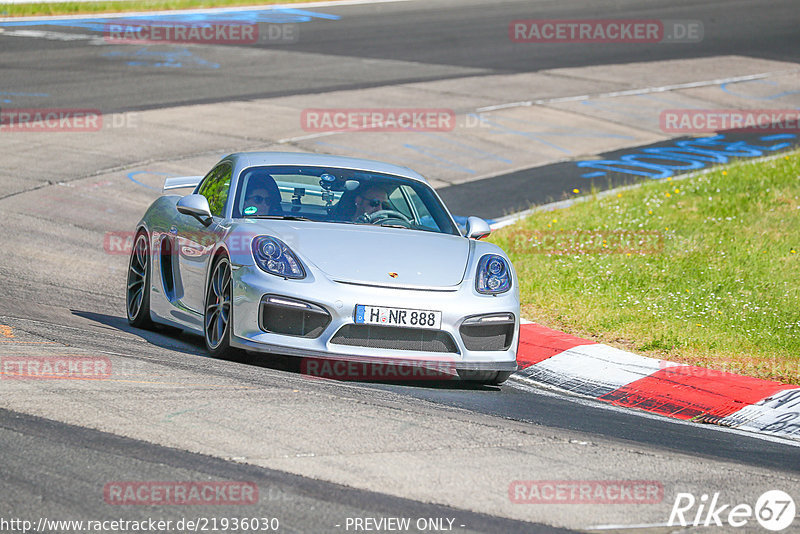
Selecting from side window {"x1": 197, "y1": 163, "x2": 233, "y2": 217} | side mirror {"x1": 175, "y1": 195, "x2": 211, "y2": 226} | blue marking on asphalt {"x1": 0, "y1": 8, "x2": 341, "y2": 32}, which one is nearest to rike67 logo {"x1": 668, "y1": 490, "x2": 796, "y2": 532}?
side mirror {"x1": 175, "y1": 195, "x2": 211, "y2": 226}

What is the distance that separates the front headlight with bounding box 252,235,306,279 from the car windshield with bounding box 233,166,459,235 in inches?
25.2

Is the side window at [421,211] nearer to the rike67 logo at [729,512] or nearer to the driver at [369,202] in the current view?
the driver at [369,202]

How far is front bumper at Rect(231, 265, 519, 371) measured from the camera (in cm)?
646

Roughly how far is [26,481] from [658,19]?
28594 millimetres

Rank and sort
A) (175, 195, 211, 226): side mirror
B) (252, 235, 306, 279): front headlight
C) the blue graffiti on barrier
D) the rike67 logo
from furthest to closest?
the blue graffiti on barrier
(175, 195, 211, 226): side mirror
(252, 235, 306, 279): front headlight
the rike67 logo

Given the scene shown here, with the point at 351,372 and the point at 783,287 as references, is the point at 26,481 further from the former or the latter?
the point at 783,287

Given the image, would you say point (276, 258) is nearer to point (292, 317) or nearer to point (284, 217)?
point (292, 317)

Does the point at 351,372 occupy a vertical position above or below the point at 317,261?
below

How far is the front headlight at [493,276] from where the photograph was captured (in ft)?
A: 22.9

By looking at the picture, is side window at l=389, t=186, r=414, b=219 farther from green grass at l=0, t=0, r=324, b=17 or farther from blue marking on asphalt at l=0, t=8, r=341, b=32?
green grass at l=0, t=0, r=324, b=17

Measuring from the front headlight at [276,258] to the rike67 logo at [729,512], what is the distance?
2.76 meters

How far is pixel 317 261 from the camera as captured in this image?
6.70 meters

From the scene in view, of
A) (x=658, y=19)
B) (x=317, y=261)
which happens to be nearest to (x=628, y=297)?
(x=317, y=261)

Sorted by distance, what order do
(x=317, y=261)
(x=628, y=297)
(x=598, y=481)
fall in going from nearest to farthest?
(x=598, y=481) < (x=317, y=261) < (x=628, y=297)
